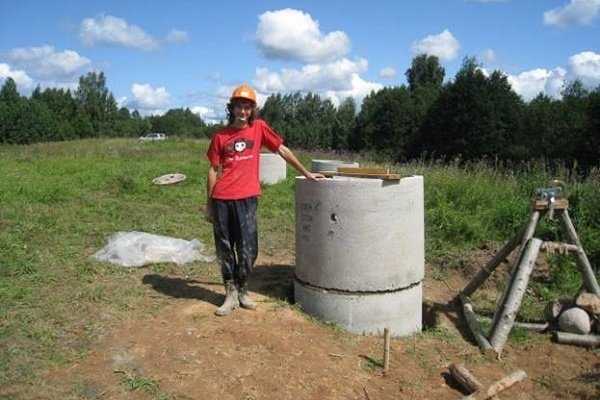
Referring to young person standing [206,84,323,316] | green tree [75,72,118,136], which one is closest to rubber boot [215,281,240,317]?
young person standing [206,84,323,316]

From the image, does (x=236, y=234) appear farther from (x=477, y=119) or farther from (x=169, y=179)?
(x=477, y=119)

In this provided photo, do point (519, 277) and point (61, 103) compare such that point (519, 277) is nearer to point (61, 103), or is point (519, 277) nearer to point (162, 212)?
point (162, 212)

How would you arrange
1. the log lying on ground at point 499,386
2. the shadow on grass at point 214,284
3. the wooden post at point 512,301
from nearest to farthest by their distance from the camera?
the log lying on ground at point 499,386 → the wooden post at point 512,301 → the shadow on grass at point 214,284

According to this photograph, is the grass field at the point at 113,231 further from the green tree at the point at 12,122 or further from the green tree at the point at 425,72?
the green tree at the point at 12,122

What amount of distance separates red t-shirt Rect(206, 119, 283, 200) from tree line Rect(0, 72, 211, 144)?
5722 centimetres

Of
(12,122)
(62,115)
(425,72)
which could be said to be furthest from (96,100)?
(425,72)

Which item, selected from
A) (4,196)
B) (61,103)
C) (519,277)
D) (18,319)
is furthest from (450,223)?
(61,103)

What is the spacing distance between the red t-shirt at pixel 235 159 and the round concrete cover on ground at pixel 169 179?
7.25 meters

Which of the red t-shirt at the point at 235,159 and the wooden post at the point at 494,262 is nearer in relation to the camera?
the red t-shirt at the point at 235,159

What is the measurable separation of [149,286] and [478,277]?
3.13 m

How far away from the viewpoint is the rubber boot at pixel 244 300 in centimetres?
446

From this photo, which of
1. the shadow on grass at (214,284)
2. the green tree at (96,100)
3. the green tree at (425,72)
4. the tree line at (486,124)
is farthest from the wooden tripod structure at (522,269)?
the green tree at (96,100)

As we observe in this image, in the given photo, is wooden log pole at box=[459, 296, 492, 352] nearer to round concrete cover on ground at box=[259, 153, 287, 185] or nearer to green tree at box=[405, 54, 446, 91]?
round concrete cover on ground at box=[259, 153, 287, 185]

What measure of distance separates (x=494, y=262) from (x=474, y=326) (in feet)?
2.28
